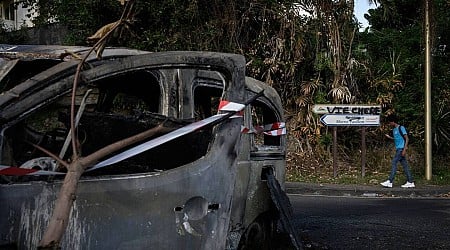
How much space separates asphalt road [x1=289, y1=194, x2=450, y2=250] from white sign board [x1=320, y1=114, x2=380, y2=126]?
3277mm

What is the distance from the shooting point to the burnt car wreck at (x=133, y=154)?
3.21 metres

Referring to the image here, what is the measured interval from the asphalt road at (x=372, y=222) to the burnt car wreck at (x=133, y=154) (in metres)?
2.87

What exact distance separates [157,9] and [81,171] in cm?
1361

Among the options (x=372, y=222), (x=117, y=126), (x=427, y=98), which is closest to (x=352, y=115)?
(x=427, y=98)

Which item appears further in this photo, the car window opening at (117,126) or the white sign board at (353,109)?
the white sign board at (353,109)

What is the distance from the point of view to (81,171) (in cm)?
311

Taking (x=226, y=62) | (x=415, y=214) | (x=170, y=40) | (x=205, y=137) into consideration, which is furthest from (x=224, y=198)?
(x=170, y=40)

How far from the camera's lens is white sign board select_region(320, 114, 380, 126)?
51.5 feet

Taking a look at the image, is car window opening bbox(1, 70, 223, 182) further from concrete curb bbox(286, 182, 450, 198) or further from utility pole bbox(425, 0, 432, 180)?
utility pole bbox(425, 0, 432, 180)

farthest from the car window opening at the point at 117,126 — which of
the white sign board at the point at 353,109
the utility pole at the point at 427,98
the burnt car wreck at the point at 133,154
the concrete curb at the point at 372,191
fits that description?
the utility pole at the point at 427,98

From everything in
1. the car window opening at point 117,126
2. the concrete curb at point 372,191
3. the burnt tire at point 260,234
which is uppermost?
the car window opening at point 117,126

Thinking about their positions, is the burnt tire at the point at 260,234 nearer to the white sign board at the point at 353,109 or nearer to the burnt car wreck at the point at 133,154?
the burnt car wreck at the point at 133,154

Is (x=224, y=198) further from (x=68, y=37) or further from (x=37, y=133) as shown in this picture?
(x=68, y=37)

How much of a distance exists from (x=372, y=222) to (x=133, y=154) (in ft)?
21.1
